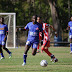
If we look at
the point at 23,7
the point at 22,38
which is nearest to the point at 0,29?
the point at 22,38

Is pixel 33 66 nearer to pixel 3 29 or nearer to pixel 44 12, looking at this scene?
pixel 3 29

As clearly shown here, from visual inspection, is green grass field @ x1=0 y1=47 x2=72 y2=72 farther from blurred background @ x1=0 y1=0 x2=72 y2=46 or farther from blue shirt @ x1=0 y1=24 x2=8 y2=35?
blurred background @ x1=0 y1=0 x2=72 y2=46

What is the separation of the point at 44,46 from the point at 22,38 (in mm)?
18160

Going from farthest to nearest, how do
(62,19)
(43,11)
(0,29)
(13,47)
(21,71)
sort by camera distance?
(43,11)
(62,19)
(13,47)
(0,29)
(21,71)

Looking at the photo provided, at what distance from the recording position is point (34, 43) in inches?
457

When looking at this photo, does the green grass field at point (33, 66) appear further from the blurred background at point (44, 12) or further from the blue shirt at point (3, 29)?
the blurred background at point (44, 12)

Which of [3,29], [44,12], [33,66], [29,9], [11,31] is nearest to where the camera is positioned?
[33,66]

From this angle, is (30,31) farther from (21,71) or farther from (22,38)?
(22,38)

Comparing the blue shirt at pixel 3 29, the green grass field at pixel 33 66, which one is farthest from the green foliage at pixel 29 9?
the green grass field at pixel 33 66

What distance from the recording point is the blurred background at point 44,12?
32.6 m

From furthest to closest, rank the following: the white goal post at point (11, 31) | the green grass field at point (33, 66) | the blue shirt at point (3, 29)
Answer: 1. the white goal post at point (11, 31)
2. the blue shirt at point (3, 29)
3. the green grass field at point (33, 66)

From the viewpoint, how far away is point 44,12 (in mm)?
51156

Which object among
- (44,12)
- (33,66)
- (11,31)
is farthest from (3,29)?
(44,12)

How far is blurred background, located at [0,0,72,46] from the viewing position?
32.6m
